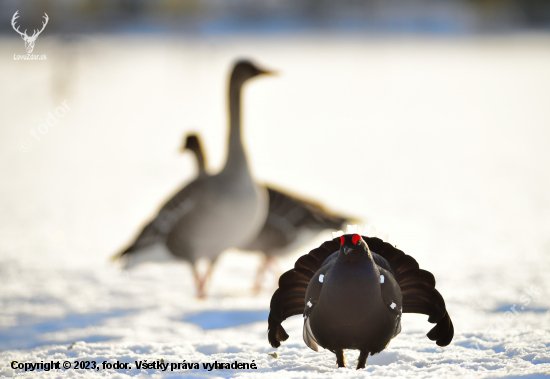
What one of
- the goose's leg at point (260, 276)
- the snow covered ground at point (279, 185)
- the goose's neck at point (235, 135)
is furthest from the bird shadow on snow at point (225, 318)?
the goose's neck at point (235, 135)

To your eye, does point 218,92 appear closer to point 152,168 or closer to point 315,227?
point 152,168

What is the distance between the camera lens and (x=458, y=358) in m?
4.31

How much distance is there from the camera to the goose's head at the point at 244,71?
6891 millimetres

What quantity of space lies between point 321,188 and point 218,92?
47.0ft

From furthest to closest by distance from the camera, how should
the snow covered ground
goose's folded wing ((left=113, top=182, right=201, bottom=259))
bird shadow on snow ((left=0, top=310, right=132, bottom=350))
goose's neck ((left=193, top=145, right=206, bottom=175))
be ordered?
1. goose's neck ((left=193, top=145, right=206, bottom=175))
2. goose's folded wing ((left=113, top=182, right=201, bottom=259))
3. bird shadow on snow ((left=0, top=310, right=132, bottom=350))
4. the snow covered ground

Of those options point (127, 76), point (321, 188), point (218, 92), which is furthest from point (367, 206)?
point (127, 76)

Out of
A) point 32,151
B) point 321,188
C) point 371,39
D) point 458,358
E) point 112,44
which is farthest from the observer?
point 371,39

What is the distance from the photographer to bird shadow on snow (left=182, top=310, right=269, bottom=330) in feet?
18.2

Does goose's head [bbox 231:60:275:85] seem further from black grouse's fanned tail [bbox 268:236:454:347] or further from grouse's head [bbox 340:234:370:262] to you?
grouse's head [bbox 340:234:370:262]

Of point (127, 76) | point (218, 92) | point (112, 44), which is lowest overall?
point (218, 92)

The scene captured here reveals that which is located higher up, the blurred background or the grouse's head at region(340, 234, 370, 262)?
the blurred background

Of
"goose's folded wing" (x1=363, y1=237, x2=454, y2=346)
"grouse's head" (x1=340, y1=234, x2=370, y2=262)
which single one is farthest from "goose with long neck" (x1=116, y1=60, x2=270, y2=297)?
"grouse's head" (x1=340, y1=234, x2=370, y2=262)

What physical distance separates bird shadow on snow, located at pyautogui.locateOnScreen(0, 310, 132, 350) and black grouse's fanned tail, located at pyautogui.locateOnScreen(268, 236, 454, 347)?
181 cm

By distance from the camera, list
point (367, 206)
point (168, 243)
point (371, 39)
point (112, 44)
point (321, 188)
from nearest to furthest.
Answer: point (168, 243)
point (367, 206)
point (321, 188)
point (112, 44)
point (371, 39)
